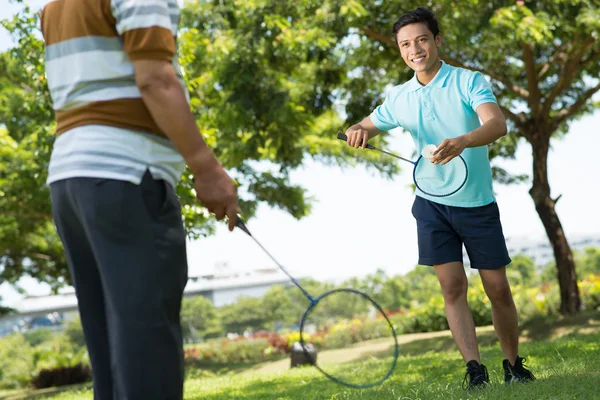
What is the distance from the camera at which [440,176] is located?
409cm

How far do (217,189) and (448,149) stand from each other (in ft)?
6.11

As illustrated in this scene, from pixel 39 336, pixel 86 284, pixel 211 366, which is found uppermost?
pixel 86 284

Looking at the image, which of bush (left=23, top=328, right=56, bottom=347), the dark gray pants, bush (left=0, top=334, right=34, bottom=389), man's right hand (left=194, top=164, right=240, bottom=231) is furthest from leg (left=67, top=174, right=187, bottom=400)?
bush (left=23, top=328, right=56, bottom=347)

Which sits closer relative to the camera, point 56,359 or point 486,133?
point 486,133

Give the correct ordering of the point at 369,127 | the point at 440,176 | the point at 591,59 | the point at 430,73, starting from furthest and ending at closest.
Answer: the point at 591,59, the point at 369,127, the point at 430,73, the point at 440,176

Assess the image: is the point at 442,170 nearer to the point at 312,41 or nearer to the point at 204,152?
the point at 204,152

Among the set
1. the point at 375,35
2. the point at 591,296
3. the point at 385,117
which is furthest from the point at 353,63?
the point at 385,117

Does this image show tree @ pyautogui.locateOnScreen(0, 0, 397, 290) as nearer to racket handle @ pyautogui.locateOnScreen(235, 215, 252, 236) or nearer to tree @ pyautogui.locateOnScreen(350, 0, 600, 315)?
tree @ pyautogui.locateOnScreen(350, 0, 600, 315)

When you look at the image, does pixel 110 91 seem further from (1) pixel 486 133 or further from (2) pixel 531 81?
(2) pixel 531 81

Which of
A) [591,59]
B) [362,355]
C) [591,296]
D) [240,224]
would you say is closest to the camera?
[240,224]

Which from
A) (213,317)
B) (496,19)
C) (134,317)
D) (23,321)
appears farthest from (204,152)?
(23,321)

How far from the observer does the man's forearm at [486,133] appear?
374cm

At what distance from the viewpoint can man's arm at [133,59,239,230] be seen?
198 cm

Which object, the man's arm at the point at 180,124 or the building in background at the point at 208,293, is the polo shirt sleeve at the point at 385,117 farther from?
the building in background at the point at 208,293
